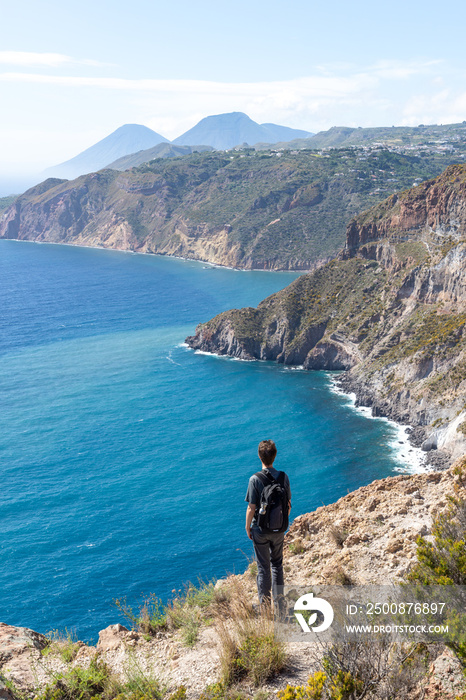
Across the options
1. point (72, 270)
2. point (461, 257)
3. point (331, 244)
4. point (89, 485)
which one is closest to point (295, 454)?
point (89, 485)

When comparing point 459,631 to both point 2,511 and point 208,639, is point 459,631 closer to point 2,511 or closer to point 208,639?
point 208,639

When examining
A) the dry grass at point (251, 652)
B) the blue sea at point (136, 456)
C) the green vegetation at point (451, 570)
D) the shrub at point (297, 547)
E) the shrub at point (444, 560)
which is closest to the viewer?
the green vegetation at point (451, 570)

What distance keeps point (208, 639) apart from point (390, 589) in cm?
335

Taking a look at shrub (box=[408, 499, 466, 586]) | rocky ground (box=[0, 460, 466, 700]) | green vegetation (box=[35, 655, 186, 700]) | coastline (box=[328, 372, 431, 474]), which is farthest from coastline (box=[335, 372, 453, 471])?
green vegetation (box=[35, 655, 186, 700])

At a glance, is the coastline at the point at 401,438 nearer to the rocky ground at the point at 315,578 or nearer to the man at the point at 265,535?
the rocky ground at the point at 315,578

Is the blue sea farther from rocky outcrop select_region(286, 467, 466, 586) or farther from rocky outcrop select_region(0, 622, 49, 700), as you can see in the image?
rocky outcrop select_region(0, 622, 49, 700)

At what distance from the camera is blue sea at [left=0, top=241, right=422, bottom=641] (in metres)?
39.5

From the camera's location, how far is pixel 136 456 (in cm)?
5856

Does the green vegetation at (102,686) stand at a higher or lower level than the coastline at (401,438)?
higher

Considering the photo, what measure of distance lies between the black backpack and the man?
0.02 meters

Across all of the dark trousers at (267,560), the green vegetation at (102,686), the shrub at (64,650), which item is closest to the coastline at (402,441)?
the dark trousers at (267,560)

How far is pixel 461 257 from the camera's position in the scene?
7312 cm

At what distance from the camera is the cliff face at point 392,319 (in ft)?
214

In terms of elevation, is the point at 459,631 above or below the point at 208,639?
above
